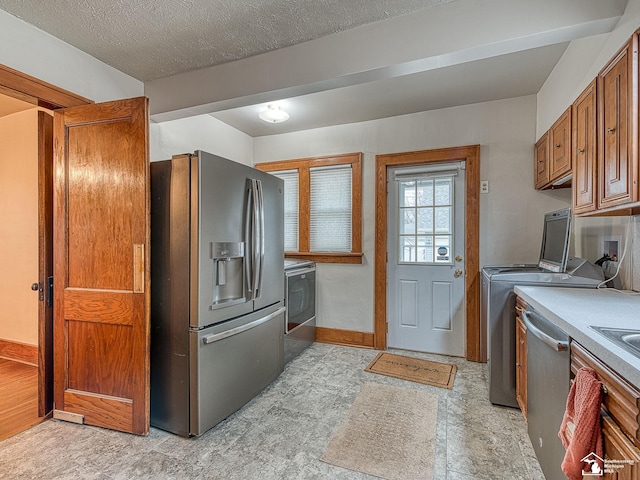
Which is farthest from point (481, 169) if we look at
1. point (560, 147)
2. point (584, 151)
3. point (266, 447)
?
point (266, 447)

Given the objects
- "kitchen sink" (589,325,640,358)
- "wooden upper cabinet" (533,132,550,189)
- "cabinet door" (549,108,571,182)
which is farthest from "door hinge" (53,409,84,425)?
"wooden upper cabinet" (533,132,550,189)

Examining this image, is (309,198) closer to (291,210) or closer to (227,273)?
(291,210)

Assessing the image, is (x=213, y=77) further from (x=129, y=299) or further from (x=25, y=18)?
(x=129, y=299)

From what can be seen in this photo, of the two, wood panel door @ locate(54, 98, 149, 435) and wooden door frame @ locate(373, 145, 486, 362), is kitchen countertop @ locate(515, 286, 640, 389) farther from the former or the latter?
wood panel door @ locate(54, 98, 149, 435)

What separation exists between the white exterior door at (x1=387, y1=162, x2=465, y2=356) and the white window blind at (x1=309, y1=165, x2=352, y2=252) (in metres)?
0.51

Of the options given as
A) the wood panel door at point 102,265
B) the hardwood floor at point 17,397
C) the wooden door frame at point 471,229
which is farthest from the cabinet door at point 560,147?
the hardwood floor at point 17,397

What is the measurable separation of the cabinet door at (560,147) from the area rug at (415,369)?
1.90m

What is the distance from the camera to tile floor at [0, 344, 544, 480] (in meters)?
1.70

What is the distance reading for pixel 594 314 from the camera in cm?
138

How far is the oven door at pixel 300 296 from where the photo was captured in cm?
318

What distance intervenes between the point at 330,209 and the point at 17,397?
3.28m

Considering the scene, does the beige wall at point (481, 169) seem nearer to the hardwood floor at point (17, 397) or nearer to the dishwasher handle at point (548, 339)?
the dishwasher handle at point (548, 339)

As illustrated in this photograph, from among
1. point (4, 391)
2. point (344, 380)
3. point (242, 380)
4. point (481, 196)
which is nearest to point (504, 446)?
point (344, 380)

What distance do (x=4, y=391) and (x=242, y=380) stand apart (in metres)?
2.03
